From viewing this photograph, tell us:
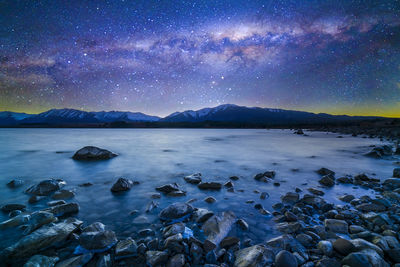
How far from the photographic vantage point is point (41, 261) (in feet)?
8.90

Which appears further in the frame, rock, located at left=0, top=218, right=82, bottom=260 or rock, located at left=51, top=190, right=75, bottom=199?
rock, located at left=51, top=190, right=75, bottom=199

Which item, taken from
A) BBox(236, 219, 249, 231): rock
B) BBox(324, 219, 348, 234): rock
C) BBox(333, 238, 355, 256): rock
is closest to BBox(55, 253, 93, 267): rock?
BBox(236, 219, 249, 231): rock

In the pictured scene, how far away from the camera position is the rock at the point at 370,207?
4.53 metres

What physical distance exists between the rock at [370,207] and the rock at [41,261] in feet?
22.7

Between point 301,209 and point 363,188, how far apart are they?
13.4ft

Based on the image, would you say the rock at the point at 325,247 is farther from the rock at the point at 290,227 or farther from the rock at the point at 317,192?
the rock at the point at 317,192

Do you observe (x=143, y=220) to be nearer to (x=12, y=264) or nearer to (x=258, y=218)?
(x=12, y=264)

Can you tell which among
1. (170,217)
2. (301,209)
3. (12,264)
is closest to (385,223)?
(301,209)

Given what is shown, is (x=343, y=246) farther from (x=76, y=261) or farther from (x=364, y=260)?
(x=76, y=261)

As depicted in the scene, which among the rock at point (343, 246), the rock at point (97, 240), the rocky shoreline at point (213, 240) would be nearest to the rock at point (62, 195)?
the rocky shoreline at point (213, 240)

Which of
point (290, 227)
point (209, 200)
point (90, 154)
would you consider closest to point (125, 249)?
point (209, 200)

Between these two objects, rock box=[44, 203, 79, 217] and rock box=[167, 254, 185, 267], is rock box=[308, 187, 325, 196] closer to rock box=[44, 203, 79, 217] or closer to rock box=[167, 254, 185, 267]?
rock box=[167, 254, 185, 267]

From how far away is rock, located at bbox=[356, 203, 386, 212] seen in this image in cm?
453

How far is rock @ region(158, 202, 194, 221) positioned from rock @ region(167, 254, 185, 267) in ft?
4.64
